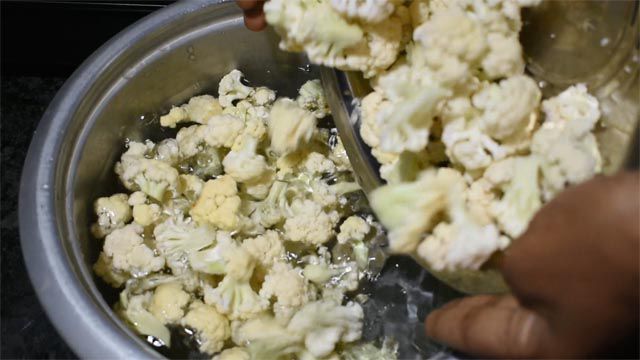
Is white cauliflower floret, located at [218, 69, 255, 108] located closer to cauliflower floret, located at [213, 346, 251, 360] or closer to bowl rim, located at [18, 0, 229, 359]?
bowl rim, located at [18, 0, 229, 359]

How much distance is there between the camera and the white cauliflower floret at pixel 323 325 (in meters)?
0.91

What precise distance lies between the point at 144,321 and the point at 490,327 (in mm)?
492

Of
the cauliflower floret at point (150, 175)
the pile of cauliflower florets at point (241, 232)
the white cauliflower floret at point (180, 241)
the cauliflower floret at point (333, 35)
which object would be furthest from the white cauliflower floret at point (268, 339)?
the cauliflower floret at point (333, 35)

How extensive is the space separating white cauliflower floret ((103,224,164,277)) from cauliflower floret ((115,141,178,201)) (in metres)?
0.07

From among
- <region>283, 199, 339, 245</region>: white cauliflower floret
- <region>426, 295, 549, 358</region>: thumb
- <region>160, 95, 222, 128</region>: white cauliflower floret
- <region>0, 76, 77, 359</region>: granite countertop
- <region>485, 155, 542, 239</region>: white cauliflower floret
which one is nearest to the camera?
<region>426, 295, 549, 358</region>: thumb

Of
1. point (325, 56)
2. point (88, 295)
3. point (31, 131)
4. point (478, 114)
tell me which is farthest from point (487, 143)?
point (31, 131)

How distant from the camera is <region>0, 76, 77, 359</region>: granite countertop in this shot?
4.04 feet

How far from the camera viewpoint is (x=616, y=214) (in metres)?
0.51

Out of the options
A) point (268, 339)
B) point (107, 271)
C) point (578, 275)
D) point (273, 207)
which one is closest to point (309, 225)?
point (273, 207)

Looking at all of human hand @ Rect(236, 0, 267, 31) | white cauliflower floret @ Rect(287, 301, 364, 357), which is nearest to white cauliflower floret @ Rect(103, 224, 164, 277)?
white cauliflower floret @ Rect(287, 301, 364, 357)

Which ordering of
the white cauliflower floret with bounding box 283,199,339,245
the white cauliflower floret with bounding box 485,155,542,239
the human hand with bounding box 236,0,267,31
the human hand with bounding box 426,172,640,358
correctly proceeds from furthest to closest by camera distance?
1. the white cauliflower floret with bounding box 283,199,339,245
2. the human hand with bounding box 236,0,267,31
3. the white cauliflower floret with bounding box 485,155,542,239
4. the human hand with bounding box 426,172,640,358

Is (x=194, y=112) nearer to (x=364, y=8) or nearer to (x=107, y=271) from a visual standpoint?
(x=107, y=271)

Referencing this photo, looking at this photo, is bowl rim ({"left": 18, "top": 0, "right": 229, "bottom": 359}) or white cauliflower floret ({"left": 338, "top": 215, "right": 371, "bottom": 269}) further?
white cauliflower floret ({"left": 338, "top": 215, "right": 371, "bottom": 269})

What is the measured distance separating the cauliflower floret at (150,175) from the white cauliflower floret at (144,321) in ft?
0.54
